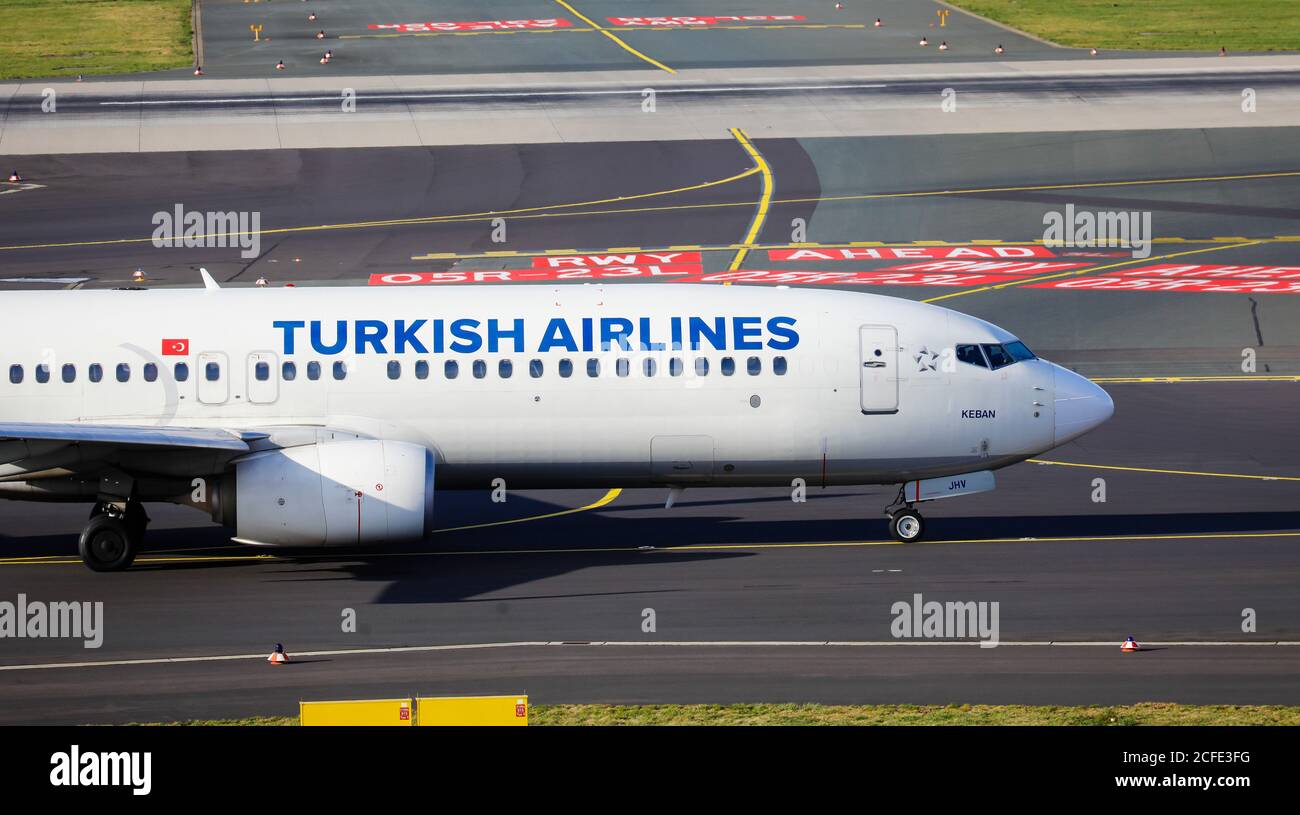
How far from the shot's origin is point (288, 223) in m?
60.0

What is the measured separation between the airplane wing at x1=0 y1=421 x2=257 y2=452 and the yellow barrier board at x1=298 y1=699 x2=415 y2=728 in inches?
411

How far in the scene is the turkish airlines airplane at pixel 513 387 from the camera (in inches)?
1191

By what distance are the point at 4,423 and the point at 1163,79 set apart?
65823 mm

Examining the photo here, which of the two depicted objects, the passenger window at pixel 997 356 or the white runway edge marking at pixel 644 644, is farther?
the passenger window at pixel 997 356

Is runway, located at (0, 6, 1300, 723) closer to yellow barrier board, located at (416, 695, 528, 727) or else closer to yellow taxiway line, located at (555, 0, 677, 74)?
yellow taxiway line, located at (555, 0, 677, 74)

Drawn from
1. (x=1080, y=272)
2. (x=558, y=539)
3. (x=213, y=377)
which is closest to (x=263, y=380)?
(x=213, y=377)

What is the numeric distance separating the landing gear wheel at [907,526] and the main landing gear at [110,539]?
1470cm

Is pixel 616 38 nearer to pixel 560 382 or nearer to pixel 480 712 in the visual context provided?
pixel 560 382

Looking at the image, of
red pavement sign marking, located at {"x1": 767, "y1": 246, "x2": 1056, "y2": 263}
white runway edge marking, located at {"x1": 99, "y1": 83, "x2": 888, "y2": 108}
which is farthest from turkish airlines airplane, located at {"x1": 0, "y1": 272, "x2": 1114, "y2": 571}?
white runway edge marking, located at {"x1": 99, "y1": 83, "x2": 888, "y2": 108}

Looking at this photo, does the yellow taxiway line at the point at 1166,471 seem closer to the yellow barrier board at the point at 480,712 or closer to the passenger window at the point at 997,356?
the passenger window at the point at 997,356

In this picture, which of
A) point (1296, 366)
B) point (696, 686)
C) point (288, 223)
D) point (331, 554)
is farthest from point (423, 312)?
point (288, 223)

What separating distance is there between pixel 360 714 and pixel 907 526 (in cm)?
1593

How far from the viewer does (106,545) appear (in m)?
30.4

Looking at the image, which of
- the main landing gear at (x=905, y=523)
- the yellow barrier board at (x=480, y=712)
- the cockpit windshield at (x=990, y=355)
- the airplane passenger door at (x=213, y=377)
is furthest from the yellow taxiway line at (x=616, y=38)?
the yellow barrier board at (x=480, y=712)
